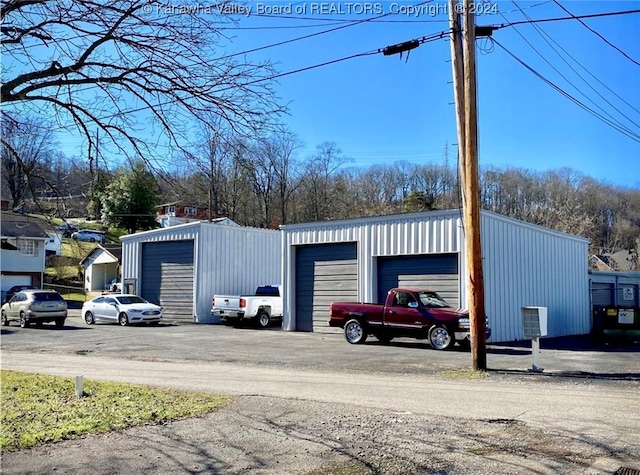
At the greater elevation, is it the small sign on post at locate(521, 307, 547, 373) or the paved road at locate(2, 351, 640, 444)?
the small sign on post at locate(521, 307, 547, 373)

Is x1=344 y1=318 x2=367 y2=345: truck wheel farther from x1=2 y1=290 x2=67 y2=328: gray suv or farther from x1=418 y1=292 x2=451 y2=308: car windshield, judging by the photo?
x1=2 y1=290 x2=67 y2=328: gray suv

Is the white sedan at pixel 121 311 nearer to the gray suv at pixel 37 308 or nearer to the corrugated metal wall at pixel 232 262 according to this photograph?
the gray suv at pixel 37 308

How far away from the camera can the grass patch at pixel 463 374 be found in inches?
524

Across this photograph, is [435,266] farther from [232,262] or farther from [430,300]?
[232,262]

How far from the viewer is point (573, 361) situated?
1628 cm

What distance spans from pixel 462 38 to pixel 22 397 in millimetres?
11204

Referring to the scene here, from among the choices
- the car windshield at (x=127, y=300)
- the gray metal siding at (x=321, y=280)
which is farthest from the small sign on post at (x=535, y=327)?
the car windshield at (x=127, y=300)

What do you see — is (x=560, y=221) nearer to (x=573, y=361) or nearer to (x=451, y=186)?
(x=451, y=186)

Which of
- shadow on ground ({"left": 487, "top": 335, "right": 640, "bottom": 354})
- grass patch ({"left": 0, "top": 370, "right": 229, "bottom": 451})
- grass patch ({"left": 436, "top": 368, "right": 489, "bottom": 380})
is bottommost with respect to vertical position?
grass patch ({"left": 436, "top": 368, "right": 489, "bottom": 380})

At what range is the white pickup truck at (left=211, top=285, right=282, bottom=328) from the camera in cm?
2836

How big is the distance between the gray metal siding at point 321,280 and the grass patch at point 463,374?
10.5 m

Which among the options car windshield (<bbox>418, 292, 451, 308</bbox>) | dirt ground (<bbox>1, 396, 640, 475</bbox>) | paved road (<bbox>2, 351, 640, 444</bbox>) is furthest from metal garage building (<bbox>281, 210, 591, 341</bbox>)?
dirt ground (<bbox>1, 396, 640, 475</bbox>)

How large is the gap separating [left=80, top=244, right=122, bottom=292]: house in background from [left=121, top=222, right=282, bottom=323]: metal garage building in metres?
24.6

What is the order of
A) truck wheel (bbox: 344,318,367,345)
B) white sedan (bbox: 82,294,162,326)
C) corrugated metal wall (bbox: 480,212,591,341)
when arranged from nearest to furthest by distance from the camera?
truck wheel (bbox: 344,318,367,345) → corrugated metal wall (bbox: 480,212,591,341) → white sedan (bbox: 82,294,162,326)
